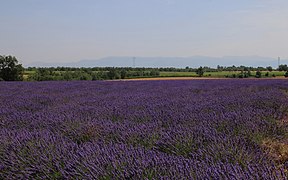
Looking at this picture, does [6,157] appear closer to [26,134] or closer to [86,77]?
[26,134]

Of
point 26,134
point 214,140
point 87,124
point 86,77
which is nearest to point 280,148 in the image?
point 214,140

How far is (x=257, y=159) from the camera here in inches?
79.3

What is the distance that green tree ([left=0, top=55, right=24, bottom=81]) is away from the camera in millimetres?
27625

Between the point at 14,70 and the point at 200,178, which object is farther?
the point at 14,70

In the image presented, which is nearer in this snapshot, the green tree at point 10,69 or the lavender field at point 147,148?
the lavender field at point 147,148

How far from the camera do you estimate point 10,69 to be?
27891 millimetres

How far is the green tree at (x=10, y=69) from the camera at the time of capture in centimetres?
2762

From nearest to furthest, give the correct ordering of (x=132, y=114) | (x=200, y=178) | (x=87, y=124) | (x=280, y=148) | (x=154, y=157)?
(x=200, y=178), (x=154, y=157), (x=280, y=148), (x=87, y=124), (x=132, y=114)

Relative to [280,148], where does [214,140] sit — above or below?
above

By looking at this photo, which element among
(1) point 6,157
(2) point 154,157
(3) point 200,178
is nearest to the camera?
(3) point 200,178

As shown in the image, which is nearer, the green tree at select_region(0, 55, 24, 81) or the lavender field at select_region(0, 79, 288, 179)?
the lavender field at select_region(0, 79, 288, 179)

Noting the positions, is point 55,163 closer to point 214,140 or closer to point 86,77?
point 214,140

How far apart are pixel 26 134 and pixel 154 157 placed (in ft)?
4.29

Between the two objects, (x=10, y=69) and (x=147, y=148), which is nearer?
(x=147, y=148)
